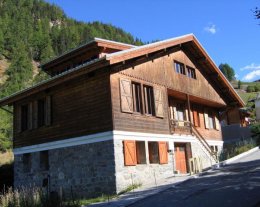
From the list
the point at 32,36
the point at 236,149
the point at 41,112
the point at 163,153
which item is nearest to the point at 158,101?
the point at 163,153

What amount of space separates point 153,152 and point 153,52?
18.2ft

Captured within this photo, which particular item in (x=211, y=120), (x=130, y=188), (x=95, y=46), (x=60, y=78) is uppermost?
(x=95, y=46)

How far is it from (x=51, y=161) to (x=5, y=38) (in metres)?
95.2

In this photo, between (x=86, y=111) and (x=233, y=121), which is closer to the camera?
(x=86, y=111)

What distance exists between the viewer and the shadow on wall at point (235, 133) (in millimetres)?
32081

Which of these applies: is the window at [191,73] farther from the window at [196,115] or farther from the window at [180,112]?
the window at [196,115]

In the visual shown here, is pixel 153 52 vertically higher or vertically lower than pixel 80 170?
higher

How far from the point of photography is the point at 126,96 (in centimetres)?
1781

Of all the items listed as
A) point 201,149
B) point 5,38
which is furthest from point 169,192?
point 5,38

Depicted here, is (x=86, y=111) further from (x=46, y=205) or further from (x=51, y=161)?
(x=46, y=205)

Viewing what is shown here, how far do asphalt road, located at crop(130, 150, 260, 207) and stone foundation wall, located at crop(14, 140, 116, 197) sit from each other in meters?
3.37

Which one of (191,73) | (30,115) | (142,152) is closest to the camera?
(142,152)

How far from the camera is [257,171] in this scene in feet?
52.9

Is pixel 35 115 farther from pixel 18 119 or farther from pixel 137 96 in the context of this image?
pixel 137 96
